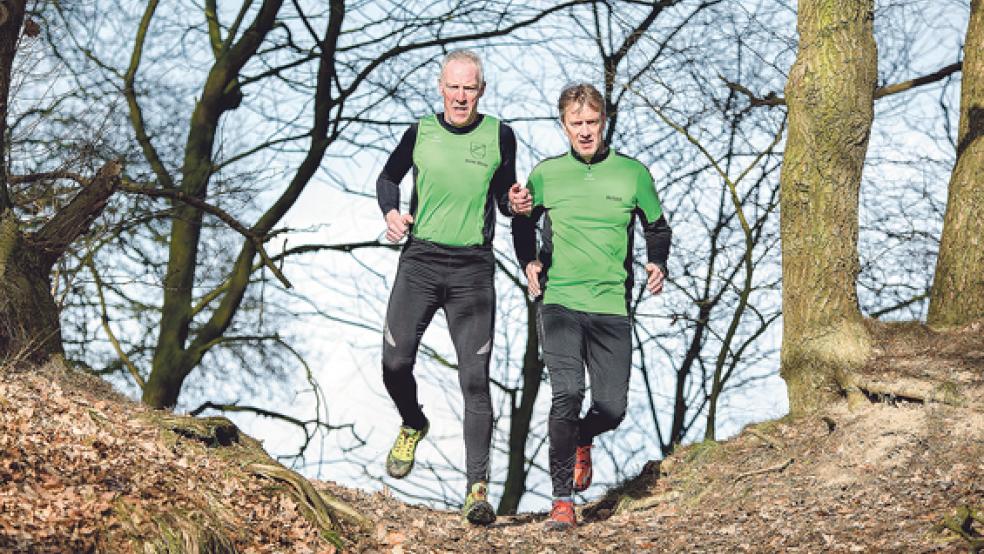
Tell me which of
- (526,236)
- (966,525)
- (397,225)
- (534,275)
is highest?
(526,236)

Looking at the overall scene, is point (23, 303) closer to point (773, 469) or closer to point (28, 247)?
point (28, 247)

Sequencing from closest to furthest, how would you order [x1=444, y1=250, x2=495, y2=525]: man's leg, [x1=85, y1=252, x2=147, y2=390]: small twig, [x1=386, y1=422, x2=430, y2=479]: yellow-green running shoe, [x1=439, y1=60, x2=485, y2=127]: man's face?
1. [x1=439, y1=60, x2=485, y2=127]: man's face
2. [x1=444, y1=250, x2=495, y2=525]: man's leg
3. [x1=386, y1=422, x2=430, y2=479]: yellow-green running shoe
4. [x1=85, y1=252, x2=147, y2=390]: small twig

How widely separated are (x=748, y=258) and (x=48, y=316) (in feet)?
19.9

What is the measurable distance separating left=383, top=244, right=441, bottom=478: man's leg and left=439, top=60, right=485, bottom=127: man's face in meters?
0.86

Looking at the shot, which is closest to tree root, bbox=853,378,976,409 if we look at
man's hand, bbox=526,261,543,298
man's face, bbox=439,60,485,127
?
man's hand, bbox=526,261,543,298

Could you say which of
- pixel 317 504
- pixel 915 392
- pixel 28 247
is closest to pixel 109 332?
pixel 28 247

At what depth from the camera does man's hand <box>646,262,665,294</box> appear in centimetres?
711

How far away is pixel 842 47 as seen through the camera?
859cm

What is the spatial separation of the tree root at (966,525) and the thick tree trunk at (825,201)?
222 centimetres

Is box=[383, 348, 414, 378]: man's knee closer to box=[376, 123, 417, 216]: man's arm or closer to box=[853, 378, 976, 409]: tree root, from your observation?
box=[376, 123, 417, 216]: man's arm

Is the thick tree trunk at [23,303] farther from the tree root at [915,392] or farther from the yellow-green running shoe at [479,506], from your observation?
the tree root at [915,392]

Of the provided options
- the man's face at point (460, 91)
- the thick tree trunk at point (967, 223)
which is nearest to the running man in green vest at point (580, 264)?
the man's face at point (460, 91)

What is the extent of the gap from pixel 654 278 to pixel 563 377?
2.91 ft

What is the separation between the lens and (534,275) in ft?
23.1
